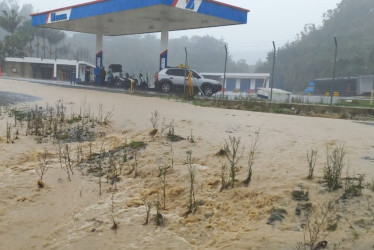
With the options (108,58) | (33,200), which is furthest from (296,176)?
(108,58)

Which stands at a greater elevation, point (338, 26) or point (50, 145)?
point (338, 26)

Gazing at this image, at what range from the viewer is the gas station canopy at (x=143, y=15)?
736 inches

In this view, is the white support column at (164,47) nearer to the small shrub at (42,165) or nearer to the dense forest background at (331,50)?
the small shrub at (42,165)

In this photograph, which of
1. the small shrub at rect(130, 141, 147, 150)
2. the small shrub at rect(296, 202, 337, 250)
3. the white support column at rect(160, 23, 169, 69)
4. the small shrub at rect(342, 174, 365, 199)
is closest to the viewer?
the small shrub at rect(296, 202, 337, 250)

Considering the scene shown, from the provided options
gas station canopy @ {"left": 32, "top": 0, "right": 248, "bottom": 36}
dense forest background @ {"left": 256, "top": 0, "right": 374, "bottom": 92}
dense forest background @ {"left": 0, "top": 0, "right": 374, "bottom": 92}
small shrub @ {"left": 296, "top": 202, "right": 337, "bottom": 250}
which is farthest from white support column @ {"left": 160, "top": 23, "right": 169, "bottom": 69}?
dense forest background @ {"left": 256, "top": 0, "right": 374, "bottom": 92}

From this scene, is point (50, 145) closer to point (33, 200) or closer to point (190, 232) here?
point (33, 200)

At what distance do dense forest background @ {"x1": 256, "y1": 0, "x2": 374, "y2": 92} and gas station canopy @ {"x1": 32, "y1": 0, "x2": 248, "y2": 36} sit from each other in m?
33.4

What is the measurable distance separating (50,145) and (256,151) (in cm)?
392

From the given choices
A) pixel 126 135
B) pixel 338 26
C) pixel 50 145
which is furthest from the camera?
pixel 338 26

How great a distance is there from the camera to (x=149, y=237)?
10.7 feet

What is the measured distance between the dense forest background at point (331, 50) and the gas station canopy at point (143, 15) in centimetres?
3337

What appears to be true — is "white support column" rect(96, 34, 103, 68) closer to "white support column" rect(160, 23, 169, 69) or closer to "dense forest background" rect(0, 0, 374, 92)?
"white support column" rect(160, 23, 169, 69)

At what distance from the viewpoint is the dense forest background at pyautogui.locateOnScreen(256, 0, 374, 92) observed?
161ft

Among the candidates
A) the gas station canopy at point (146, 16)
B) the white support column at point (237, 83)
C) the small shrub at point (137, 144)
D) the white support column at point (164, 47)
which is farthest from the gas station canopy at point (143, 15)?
the white support column at point (237, 83)
